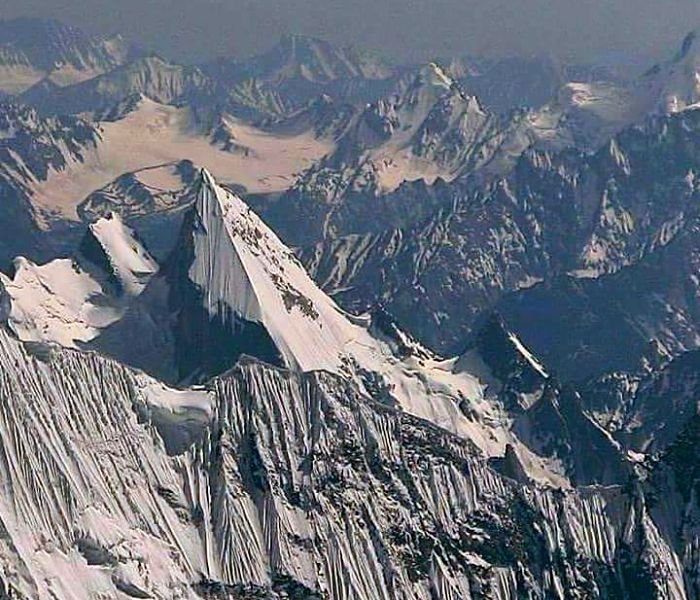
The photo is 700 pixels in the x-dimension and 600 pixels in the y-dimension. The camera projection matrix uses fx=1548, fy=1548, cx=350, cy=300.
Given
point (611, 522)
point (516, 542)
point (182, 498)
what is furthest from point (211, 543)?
point (611, 522)

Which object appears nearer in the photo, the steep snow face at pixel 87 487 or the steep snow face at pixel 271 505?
the steep snow face at pixel 87 487

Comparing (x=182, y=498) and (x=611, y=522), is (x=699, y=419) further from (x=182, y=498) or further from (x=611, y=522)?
(x=182, y=498)

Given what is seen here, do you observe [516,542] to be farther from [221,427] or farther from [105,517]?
[105,517]

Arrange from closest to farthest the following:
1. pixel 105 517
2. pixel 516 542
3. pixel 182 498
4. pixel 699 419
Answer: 1. pixel 105 517
2. pixel 182 498
3. pixel 516 542
4. pixel 699 419

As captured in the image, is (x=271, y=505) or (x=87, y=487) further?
(x=271, y=505)

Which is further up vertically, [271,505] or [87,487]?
[87,487]

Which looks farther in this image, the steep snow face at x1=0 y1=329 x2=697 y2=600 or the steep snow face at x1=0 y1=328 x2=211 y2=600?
the steep snow face at x1=0 y1=329 x2=697 y2=600

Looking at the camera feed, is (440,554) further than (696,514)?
No

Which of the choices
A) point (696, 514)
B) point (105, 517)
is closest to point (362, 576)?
point (105, 517)

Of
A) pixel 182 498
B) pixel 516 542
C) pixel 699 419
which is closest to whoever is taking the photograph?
pixel 182 498

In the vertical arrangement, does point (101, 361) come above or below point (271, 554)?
above
